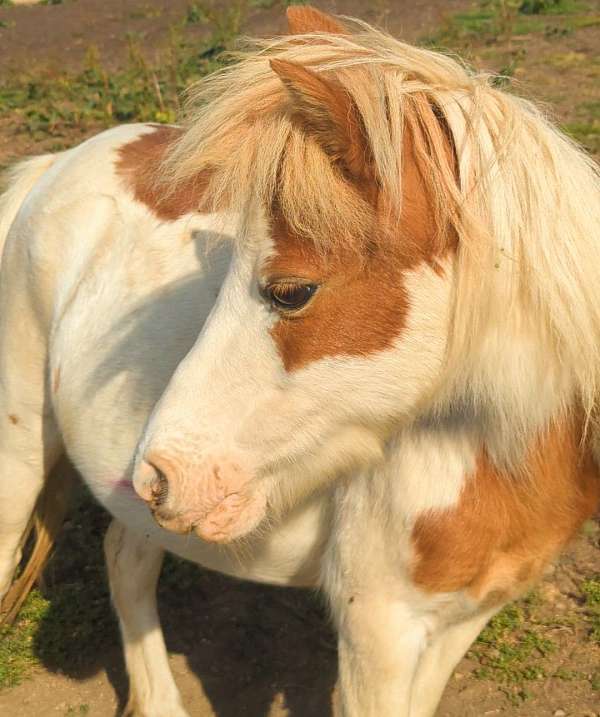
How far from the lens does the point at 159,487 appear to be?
1.97m

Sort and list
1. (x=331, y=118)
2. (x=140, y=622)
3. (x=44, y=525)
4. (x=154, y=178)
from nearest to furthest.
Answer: (x=331, y=118)
(x=154, y=178)
(x=140, y=622)
(x=44, y=525)

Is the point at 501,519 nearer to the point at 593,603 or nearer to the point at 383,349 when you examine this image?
the point at 383,349

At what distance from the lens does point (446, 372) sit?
1.97 metres

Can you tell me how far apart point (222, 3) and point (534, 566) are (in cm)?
1056

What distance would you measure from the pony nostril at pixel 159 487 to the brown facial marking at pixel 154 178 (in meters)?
0.92

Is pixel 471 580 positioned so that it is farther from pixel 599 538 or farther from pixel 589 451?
pixel 599 538

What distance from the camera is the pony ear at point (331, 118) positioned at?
176 centimetres

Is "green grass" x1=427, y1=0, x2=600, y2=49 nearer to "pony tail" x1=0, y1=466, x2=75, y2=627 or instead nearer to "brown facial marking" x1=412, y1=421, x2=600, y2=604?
"pony tail" x1=0, y1=466, x2=75, y2=627

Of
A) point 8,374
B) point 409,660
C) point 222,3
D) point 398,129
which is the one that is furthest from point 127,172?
point 222,3

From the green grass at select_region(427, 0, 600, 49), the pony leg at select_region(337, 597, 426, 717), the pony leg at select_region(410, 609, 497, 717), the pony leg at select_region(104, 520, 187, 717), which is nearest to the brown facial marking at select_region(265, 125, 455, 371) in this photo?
the pony leg at select_region(337, 597, 426, 717)

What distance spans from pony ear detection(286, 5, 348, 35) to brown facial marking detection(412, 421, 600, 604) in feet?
3.39

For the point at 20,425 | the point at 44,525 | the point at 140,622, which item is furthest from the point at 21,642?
the point at 20,425

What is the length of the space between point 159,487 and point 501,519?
2.61 feet

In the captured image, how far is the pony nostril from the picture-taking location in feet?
6.45
